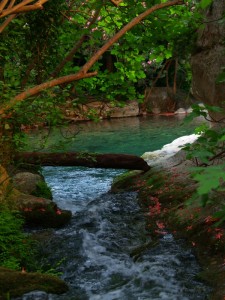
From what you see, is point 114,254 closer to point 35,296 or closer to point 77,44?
point 35,296

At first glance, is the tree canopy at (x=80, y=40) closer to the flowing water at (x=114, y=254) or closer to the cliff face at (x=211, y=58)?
the cliff face at (x=211, y=58)

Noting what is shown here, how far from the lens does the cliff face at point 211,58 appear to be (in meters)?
10.7

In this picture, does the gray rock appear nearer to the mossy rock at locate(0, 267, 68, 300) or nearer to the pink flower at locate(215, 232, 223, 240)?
the mossy rock at locate(0, 267, 68, 300)

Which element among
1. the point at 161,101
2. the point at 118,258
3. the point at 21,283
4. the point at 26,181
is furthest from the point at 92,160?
the point at 161,101

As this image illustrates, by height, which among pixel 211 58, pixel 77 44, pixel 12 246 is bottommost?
pixel 12 246

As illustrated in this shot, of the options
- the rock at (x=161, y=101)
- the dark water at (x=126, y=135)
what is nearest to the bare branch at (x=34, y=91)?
the dark water at (x=126, y=135)

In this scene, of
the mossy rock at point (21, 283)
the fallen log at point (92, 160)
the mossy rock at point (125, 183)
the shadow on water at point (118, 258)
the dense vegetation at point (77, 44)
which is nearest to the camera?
the mossy rock at point (21, 283)

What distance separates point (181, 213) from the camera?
850 cm

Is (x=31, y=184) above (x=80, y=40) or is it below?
below

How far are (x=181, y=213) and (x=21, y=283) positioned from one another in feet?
13.4

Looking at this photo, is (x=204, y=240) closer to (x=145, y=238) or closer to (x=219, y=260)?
(x=219, y=260)

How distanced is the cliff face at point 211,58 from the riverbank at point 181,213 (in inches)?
77.8

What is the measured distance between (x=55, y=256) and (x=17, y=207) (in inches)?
64.4

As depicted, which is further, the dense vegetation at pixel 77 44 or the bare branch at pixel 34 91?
the dense vegetation at pixel 77 44
